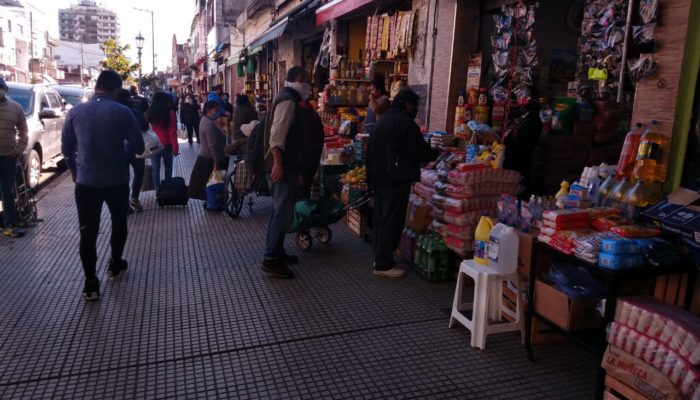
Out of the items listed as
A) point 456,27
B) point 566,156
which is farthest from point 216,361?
point 456,27

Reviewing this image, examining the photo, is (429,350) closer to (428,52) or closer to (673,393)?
(673,393)

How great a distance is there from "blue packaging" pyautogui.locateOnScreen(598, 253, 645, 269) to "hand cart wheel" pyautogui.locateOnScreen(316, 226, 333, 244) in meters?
3.86

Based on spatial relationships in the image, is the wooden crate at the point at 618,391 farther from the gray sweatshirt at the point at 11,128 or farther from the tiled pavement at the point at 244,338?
the gray sweatshirt at the point at 11,128

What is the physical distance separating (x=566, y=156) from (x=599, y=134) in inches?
16.3

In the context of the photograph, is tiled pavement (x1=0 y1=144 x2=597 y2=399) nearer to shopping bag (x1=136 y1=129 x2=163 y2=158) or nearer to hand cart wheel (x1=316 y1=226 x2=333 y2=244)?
hand cart wheel (x1=316 y1=226 x2=333 y2=244)

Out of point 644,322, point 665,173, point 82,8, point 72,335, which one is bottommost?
point 72,335

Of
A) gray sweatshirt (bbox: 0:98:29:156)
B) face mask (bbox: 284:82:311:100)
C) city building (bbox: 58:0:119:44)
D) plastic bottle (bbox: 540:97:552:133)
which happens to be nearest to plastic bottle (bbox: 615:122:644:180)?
plastic bottle (bbox: 540:97:552:133)

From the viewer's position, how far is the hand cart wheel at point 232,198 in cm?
761

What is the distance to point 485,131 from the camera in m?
5.91

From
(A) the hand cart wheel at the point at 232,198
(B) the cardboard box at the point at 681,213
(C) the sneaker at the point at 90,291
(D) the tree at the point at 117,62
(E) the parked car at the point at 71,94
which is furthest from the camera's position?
(D) the tree at the point at 117,62

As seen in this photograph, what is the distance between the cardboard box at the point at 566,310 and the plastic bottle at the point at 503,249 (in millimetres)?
304

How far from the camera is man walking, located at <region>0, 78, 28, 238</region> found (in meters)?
5.90

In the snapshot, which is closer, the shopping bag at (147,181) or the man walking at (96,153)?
the man walking at (96,153)

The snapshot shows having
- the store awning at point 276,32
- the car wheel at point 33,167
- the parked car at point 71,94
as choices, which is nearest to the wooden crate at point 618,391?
the car wheel at point 33,167
